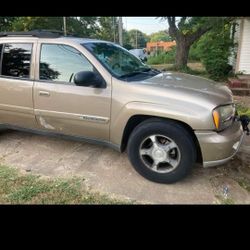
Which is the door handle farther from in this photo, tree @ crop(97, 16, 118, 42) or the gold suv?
tree @ crop(97, 16, 118, 42)

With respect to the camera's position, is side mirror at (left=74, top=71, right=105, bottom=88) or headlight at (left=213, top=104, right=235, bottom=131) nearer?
headlight at (left=213, top=104, right=235, bottom=131)

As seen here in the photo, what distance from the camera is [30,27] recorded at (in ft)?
62.9

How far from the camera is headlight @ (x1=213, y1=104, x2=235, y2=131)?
3191mm

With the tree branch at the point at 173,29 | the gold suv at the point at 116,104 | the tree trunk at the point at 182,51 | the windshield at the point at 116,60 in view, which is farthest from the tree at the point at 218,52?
the gold suv at the point at 116,104

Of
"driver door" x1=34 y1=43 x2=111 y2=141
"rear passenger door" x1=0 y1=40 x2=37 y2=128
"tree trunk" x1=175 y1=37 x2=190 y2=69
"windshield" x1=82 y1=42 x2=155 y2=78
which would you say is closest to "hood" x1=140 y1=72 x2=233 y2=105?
"windshield" x1=82 y1=42 x2=155 y2=78

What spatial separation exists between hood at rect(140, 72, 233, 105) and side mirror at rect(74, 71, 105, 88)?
55cm

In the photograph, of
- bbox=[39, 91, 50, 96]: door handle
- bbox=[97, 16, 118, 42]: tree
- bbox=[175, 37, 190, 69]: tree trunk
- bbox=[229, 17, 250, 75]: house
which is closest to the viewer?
bbox=[39, 91, 50, 96]: door handle

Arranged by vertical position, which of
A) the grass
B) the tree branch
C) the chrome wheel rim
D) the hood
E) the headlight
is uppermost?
the tree branch

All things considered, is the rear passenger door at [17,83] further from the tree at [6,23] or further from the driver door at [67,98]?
the tree at [6,23]

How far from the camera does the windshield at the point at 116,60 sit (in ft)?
12.5

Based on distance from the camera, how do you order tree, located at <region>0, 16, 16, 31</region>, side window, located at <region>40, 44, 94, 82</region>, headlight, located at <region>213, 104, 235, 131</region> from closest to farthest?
headlight, located at <region>213, 104, 235, 131</region> → side window, located at <region>40, 44, 94, 82</region> → tree, located at <region>0, 16, 16, 31</region>

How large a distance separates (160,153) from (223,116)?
2.81ft

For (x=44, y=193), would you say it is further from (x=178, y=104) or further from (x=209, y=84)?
(x=209, y=84)

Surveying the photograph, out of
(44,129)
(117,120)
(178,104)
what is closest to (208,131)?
(178,104)
